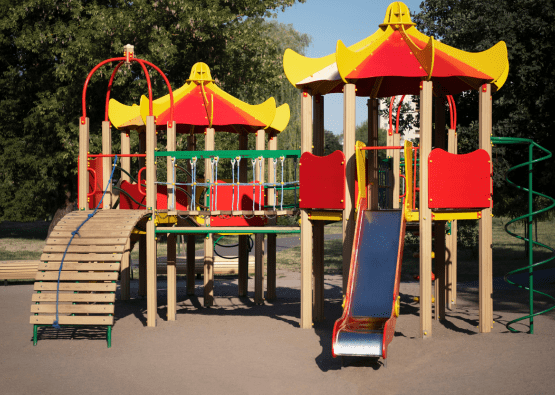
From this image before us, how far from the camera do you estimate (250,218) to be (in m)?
11.9

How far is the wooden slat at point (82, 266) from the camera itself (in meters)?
9.44

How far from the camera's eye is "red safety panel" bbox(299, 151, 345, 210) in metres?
9.87

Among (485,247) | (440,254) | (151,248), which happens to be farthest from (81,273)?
(440,254)

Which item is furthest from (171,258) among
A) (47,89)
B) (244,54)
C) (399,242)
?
(47,89)

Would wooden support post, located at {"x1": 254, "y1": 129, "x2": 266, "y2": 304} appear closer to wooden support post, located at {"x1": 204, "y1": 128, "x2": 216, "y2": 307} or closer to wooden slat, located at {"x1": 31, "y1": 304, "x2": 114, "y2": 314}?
wooden support post, located at {"x1": 204, "y1": 128, "x2": 216, "y2": 307}

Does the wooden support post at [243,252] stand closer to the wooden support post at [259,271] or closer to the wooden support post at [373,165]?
the wooden support post at [259,271]

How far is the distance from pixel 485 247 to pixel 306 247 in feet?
9.63

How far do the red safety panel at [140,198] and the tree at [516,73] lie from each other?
26.6 ft

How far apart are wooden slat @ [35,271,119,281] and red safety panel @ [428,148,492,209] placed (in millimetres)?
5021

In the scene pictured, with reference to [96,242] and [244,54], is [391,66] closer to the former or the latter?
[96,242]

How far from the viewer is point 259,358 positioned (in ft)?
27.4

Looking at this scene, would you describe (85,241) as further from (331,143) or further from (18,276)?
(331,143)

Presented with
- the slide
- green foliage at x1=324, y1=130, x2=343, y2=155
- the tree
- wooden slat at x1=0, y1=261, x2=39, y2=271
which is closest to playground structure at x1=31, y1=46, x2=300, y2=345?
the slide

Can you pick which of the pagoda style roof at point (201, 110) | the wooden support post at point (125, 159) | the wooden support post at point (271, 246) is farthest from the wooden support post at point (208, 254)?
the wooden support post at point (125, 159)
